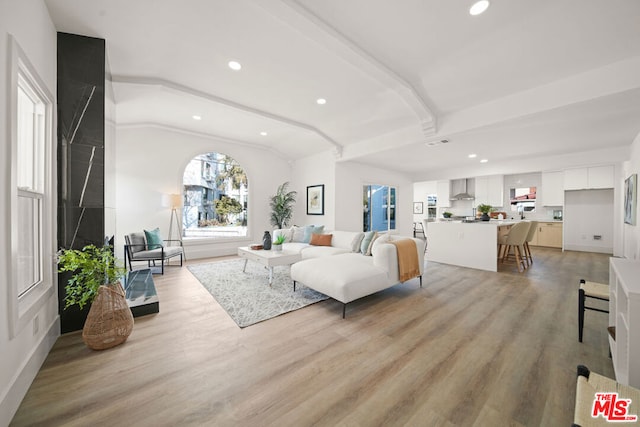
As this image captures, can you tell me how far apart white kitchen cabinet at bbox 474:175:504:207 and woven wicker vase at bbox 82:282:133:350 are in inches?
377

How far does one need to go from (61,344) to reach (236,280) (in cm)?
195

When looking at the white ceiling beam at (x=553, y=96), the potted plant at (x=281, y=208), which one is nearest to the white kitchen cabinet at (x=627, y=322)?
the white ceiling beam at (x=553, y=96)

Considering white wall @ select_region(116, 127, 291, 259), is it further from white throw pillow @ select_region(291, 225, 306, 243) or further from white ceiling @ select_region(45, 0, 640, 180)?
white throw pillow @ select_region(291, 225, 306, 243)

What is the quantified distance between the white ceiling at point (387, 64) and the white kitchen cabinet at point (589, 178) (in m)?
1.64

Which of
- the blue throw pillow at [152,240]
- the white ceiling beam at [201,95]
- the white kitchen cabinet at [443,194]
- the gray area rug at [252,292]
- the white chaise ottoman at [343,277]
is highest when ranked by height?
the white ceiling beam at [201,95]

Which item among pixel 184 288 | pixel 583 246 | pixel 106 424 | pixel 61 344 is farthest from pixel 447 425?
pixel 583 246

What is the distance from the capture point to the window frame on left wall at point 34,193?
164cm

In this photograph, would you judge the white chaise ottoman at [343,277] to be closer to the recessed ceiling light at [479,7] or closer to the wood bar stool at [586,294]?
the wood bar stool at [586,294]

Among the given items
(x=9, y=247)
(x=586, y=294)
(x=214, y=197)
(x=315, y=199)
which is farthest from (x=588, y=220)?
(x=9, y=247)

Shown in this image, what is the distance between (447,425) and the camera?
1293mm

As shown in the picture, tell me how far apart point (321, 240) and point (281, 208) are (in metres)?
2.26

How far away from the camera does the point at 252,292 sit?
10.7 ft

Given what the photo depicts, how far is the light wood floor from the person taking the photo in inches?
53.8

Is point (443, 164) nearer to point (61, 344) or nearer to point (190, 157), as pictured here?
point (190, 157)
